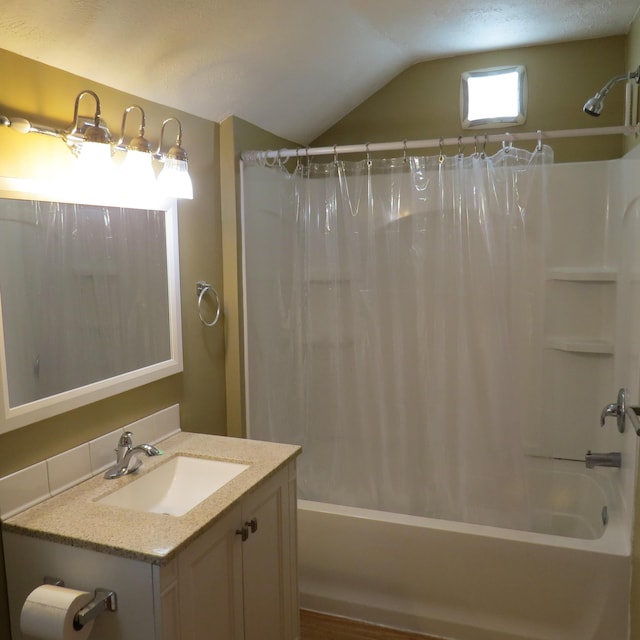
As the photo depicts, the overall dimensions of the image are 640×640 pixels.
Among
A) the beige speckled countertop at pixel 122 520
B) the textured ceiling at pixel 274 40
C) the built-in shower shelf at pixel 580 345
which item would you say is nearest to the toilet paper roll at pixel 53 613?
the beige speckled countertop at pixel 122 520

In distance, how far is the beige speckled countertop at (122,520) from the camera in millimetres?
1435

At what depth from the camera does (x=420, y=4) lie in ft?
7.71

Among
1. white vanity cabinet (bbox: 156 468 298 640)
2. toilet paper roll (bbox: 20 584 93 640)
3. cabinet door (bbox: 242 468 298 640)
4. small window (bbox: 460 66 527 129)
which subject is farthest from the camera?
small window (bbox: 460 66 527 129)

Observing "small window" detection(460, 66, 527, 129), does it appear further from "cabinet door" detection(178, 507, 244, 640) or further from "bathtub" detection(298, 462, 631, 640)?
"cabinet door" detection(178, 507, 244, 640)

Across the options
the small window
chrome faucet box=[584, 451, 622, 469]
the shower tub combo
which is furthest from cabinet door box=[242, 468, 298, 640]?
the small window

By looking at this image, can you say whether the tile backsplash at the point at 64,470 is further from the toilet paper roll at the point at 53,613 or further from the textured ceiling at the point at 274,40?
the textured ceiling at the point at 274,40

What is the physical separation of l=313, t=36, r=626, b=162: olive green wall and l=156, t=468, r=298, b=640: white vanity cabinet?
208cm

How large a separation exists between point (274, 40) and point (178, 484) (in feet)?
5.50

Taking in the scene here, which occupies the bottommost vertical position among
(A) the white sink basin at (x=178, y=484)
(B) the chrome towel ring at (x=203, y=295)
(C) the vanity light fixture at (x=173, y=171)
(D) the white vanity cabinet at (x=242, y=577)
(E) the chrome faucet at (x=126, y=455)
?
(D) the white vanity cabinet at (x=242, y=577)

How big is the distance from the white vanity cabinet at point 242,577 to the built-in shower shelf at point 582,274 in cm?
177

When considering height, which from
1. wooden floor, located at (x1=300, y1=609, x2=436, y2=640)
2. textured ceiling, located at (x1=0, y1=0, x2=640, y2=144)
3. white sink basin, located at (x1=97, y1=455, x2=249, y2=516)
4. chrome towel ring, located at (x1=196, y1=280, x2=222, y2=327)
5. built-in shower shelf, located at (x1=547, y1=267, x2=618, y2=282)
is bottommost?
wooden floor, located at (x1=300, y1=609, x2=436, y2=640)

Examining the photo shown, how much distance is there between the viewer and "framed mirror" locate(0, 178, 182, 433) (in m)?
1.61

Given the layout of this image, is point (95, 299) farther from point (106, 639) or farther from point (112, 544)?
point (106, 639)

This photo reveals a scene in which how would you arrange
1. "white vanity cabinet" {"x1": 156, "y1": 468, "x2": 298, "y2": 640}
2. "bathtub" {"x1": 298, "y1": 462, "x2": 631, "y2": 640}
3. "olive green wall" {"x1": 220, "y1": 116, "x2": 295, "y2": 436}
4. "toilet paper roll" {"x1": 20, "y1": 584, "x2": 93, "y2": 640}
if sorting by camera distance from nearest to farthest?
1. "toilet paper roll" {"x1": 20, "y1": 584, "x2": 93, "y2": 640}
2. "white vanity cabinet" {"x1": 156, "y1": 468, "x2": 298, "y2": 640}
3. "bathtub" {"x1": 298, "y1": 462, "x2": 631, "y2": 640}
4. "olive green wall" {"x1": 220, "y1": 116, "x2": 295, "y2": 436}
